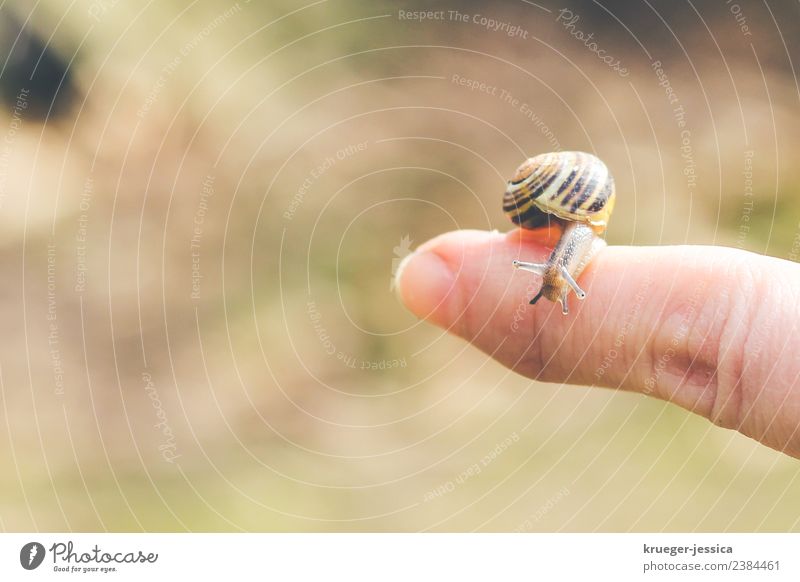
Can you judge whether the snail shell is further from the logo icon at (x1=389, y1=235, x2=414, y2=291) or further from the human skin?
the logo icon at (x1=389, y1=235, x2=414, y2=291)

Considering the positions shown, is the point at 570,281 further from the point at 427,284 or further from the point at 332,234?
the point at 332,234

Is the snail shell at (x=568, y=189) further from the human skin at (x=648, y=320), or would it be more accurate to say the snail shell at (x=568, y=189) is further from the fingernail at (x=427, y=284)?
the fingernail at (x=427, y=284)

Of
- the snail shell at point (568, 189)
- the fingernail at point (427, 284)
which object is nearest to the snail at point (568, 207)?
the snail shell at point (568, 189)

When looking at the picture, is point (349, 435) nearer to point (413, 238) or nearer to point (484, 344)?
point (413, 238)

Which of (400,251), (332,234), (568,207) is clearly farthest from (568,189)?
(332,234)

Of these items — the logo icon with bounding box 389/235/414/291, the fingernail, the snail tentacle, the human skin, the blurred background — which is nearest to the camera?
the human skin
